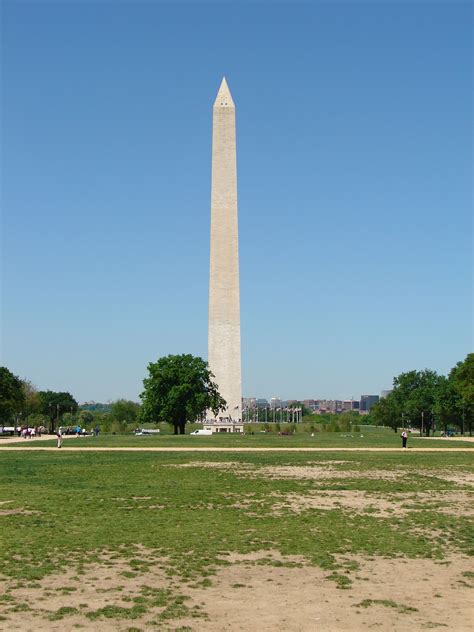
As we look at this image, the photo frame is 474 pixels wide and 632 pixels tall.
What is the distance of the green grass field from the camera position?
44.1 ft

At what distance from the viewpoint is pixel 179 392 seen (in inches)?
3248

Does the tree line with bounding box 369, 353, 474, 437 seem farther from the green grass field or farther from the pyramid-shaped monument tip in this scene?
the green grass field

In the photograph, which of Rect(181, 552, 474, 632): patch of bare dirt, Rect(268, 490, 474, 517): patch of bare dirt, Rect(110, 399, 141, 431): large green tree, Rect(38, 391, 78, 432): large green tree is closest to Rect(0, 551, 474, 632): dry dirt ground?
Rect(181, 552, 474, 632): patch of bare dirt

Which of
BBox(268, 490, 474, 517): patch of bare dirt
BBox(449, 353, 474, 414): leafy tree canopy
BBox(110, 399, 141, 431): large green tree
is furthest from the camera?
BBox(110, 399, 141, 431): large green tree

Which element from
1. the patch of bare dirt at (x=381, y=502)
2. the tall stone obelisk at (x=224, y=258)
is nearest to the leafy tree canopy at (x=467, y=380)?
the tall stone obelisk at (x=224, y=258)

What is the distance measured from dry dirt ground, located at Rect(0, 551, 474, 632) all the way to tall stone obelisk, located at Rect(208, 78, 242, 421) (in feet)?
223

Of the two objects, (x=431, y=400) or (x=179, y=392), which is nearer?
(x=179, y=392)

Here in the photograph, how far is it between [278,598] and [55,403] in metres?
122

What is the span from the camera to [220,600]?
12.0m

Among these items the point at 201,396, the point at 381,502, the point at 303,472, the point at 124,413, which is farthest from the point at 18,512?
the point at 124,413

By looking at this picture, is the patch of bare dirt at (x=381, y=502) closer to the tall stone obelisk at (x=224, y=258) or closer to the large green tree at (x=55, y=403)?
the tall stone obelisk at (x=224, y=258)

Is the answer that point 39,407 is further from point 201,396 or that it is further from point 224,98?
point 224,98

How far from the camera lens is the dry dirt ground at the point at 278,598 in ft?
35.3

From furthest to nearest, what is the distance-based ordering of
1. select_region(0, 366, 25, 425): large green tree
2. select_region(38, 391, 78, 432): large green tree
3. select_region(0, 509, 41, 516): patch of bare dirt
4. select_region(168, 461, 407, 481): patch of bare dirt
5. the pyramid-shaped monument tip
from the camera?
select_region(38, 391, 78, 432): large green tree < select_region(0, 366, 25, 425): large green tree < the pyramid-shaped monument tip < select_region(168, 461, 407, 481): patch of bare dirt < select_region(0, 509, 41, 516): patch of bare dirt
